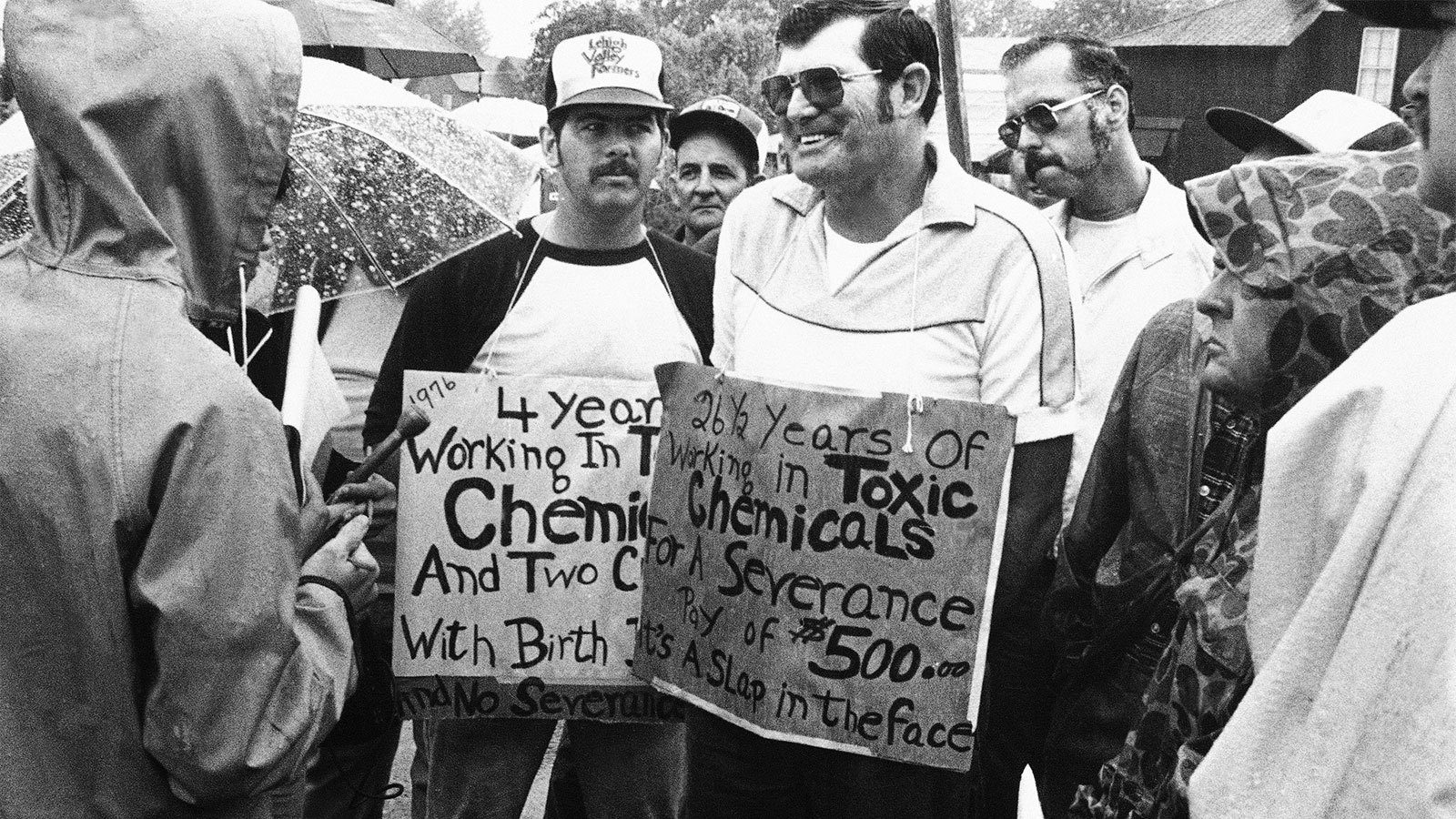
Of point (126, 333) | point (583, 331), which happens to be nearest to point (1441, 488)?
point (126, 333)

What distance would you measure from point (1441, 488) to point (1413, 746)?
23 centimetres

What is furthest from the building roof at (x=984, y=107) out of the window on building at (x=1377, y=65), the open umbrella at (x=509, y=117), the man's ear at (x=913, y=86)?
the window on building at (x=1377, y=65)

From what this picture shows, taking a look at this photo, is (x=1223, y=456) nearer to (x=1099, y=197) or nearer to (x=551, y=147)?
(x=1099, y=197)

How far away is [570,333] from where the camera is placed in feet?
12.2

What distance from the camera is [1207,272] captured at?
4.41 metres

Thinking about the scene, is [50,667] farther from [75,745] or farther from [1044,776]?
[1044,776]

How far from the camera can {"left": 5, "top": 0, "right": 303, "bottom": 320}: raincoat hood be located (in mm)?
2082

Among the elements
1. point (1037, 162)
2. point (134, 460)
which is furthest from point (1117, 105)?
point (134, 460)

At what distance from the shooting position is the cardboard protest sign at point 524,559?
3576 millimetres

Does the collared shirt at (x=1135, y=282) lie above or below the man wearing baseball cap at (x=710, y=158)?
below

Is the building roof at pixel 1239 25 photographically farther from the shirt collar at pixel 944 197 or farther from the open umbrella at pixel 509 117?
the shirt collar at pixel 944 197

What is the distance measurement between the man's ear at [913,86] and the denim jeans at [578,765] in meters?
1.60

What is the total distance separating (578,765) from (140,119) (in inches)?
84.2

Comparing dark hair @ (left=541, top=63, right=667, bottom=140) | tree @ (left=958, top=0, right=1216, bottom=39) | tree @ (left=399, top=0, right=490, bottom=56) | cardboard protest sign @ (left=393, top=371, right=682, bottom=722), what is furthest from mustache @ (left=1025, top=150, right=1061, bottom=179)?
tree @ (left=399, top=0, right=490, bottom=56)
